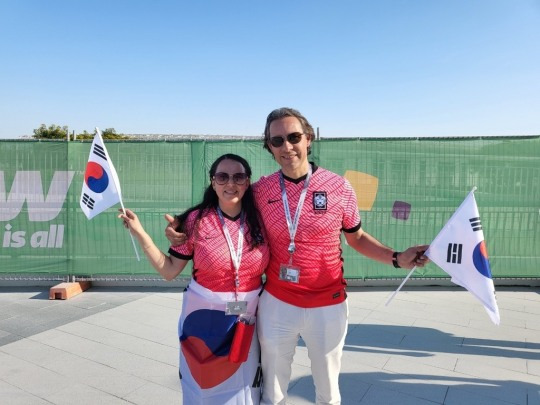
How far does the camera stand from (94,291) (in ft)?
21.4

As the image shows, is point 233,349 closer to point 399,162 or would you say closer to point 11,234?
point 399,162

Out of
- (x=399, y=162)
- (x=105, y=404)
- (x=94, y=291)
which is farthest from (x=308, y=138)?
(x=94, y=291)

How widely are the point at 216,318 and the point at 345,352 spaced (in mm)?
2390

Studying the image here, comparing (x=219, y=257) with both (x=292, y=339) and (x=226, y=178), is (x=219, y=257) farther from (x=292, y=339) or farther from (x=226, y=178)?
(x=292, y=339)

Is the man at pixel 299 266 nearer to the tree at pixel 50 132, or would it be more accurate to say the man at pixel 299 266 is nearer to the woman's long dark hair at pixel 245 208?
the woman's long dark hair at pixel 245 208

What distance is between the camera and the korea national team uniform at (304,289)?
90.5 inches

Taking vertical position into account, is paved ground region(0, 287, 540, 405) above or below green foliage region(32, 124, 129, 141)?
below

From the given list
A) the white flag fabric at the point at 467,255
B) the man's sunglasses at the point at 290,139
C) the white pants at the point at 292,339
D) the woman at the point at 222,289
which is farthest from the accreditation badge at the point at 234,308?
the white flag fabric at the point at 467,255

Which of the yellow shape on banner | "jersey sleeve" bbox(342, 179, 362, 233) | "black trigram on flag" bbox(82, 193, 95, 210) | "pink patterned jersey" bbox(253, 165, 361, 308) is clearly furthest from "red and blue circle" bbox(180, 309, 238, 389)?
the yellow shape on banner

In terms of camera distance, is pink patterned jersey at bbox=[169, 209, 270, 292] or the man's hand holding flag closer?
pink patterned jersey at bbox=[169, 209, 270, 292]

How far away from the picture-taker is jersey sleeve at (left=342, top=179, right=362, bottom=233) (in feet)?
8.13

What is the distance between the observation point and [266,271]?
2434 mm

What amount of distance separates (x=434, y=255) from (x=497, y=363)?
2265 mm

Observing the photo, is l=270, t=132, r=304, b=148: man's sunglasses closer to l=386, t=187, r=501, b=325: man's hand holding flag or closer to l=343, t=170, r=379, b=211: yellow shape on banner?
l=386, t=187, r=501, b=325: man's hand holding flag
